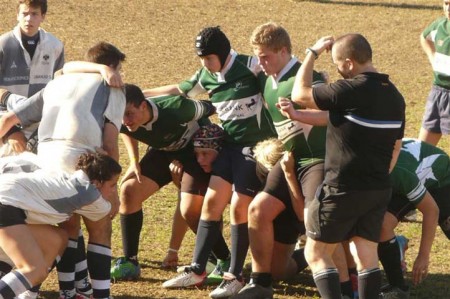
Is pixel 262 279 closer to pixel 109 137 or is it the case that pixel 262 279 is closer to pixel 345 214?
pixel 345 214

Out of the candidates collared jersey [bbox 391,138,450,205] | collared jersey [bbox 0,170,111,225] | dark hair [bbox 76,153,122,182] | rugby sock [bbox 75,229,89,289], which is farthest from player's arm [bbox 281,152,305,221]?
rugby sock [bbox 75,229,89,289]

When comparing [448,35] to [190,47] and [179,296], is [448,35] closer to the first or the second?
[179,296]

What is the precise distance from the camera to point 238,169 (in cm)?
718

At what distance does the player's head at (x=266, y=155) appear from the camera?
6949 mm

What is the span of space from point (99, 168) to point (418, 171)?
2256 mm

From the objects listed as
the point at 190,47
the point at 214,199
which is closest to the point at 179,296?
the point at 214,199

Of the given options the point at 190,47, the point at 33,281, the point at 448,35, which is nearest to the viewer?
the point at 33,281

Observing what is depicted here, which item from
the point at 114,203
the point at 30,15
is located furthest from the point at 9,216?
the point at 30,15

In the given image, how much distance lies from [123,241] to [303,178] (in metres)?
1.59

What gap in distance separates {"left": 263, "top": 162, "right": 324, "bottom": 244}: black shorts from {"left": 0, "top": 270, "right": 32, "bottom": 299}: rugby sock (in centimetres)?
175

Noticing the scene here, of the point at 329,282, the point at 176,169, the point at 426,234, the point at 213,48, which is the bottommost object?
the point at 329,282

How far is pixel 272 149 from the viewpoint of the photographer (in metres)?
6.98

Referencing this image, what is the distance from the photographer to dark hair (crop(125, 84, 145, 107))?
698 centimetres

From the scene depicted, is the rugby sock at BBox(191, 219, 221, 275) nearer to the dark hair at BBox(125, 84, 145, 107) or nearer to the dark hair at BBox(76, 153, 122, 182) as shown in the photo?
the dark hair at BBox(125, 84, 145, 107)
